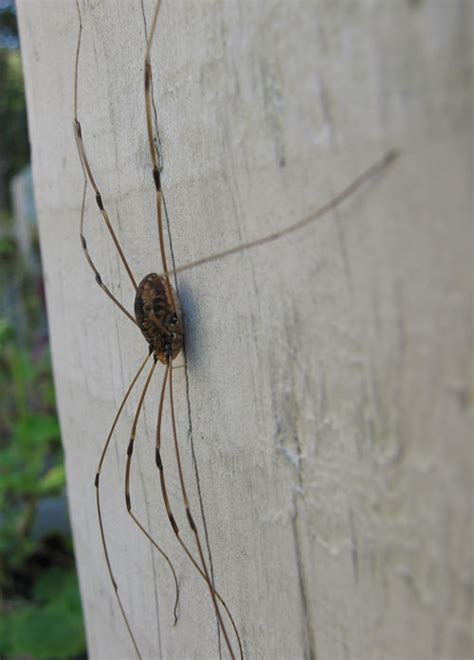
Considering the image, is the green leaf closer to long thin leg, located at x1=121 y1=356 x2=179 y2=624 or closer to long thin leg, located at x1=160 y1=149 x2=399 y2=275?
long thin leg, located at x1=121 y1=356 x2=179 y2=624

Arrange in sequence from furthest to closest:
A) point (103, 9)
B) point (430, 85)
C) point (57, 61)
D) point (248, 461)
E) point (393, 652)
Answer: point (57, 61), point (103, 9), point (248, 461), point (393, 652), point (430, 85)

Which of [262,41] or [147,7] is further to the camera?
[147,7]

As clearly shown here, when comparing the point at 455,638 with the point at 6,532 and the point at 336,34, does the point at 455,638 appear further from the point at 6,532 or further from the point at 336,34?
the point at 6,532

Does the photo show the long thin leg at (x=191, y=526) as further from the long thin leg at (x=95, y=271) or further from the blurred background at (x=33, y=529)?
the blurred background at (x=33, y=529)

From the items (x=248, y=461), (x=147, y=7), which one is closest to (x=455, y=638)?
(x=248, y=461)

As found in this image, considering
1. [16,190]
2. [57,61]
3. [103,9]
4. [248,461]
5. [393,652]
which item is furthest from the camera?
[16,190]

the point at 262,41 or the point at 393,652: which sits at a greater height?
the point at 262,41

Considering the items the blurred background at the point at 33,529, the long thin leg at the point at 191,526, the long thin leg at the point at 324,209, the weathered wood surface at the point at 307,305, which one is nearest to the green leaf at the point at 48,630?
the blurred background at the point at 33,529

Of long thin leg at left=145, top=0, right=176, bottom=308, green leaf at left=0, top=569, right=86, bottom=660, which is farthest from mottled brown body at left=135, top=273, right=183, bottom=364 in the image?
green leaf at left=0, top=569, right=86, bottom=660
